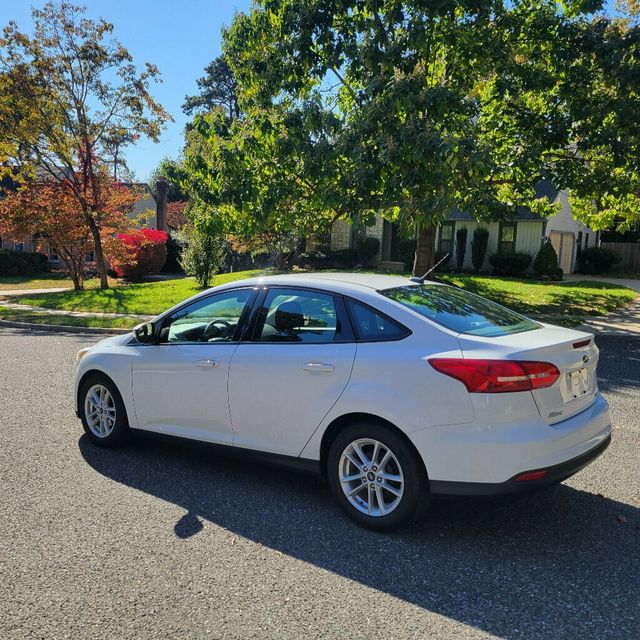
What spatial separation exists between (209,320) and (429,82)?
396 inches

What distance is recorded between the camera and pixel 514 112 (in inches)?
495

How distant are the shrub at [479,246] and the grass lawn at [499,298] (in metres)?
5.88

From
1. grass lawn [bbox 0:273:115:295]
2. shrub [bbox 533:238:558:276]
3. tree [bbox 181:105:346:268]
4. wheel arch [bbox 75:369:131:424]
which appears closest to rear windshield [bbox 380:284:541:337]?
wheel arch [bbox 75:369:131:424]

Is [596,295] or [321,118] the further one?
[596,295]

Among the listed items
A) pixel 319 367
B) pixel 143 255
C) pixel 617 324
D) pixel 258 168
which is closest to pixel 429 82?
pixel 258 168

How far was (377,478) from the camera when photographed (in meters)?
3.73

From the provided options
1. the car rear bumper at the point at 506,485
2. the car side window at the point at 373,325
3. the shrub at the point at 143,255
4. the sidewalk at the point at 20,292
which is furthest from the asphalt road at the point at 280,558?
the shrub at the point at 143,255

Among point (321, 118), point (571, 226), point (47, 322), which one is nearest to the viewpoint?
point (321, 118)

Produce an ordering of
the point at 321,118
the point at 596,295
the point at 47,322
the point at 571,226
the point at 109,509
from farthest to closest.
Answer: the point at 571,226 → the point at 596,295 → the point at 47,322 → the point at 321,118 → the point at 109,509

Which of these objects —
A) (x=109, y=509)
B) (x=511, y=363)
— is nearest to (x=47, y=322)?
(x=109, y=509)

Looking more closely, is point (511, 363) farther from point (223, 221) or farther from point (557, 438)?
point (223, 221)

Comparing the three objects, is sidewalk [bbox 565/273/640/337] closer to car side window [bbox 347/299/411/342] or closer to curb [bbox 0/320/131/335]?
car side window [bbox 347/299/411/342]

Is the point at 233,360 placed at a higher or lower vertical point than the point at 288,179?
lower

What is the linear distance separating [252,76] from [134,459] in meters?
9.23
